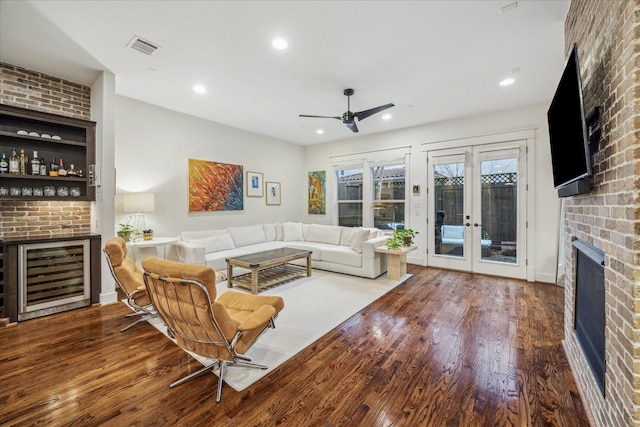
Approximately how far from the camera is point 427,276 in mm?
5105

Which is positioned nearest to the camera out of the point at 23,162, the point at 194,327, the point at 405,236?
the point at 194,327

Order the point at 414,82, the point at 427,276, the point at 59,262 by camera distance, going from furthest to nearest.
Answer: the point at 427,276 → the point at 414,82 → the point at 59,262

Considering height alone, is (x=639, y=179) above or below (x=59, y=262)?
above

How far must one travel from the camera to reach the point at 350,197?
7289 millimetres

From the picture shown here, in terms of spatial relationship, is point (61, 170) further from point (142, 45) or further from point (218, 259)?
point (218, 259)

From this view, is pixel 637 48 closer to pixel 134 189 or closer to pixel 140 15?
pixel 140 15

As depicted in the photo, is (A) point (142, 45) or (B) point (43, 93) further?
(B) point (43, 93)

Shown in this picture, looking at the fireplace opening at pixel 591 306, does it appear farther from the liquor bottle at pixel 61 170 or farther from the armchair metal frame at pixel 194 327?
the liquor bottle at pixel 61 170

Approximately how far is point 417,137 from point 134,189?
5488 millimetres

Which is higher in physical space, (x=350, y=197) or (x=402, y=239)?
(x=350, y=197)

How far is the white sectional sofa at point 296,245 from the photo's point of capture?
479 cm

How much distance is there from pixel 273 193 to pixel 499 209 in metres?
4.92

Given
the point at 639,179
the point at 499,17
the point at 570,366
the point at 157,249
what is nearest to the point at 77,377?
the point at 157,249

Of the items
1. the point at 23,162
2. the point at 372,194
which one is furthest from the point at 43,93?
the point at 372,194
